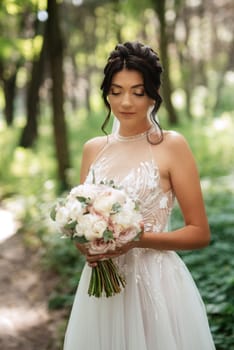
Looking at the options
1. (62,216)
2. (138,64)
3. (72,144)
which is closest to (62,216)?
(62,216)

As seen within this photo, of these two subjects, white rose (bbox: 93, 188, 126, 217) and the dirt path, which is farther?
the dirt path

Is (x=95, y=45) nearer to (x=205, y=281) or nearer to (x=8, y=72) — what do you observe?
(x=8, y=72)

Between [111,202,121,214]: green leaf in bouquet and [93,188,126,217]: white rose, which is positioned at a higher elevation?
[93,188,126,217]: white rose

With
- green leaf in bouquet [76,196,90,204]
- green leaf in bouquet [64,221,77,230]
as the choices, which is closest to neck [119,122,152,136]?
green leaf in bouquet [76,196,90,204]

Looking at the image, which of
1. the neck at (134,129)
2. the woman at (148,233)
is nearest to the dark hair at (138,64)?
the woman at (148,233)

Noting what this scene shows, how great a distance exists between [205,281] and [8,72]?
17.7 metres

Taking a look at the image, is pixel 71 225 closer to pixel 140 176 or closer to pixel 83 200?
pixel 83 200

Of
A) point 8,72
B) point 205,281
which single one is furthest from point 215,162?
point 8,72

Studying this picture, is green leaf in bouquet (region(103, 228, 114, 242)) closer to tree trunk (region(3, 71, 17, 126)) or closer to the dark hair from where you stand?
the dark hair

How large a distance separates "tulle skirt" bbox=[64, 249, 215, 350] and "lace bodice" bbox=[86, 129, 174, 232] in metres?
0.20

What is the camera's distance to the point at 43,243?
7844mm

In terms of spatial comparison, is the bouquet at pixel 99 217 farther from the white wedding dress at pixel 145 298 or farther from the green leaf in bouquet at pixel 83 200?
the white wedding dress at pixel 145 298

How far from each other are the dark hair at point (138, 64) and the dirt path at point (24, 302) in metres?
2.98

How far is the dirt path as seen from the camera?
5.06 metres
